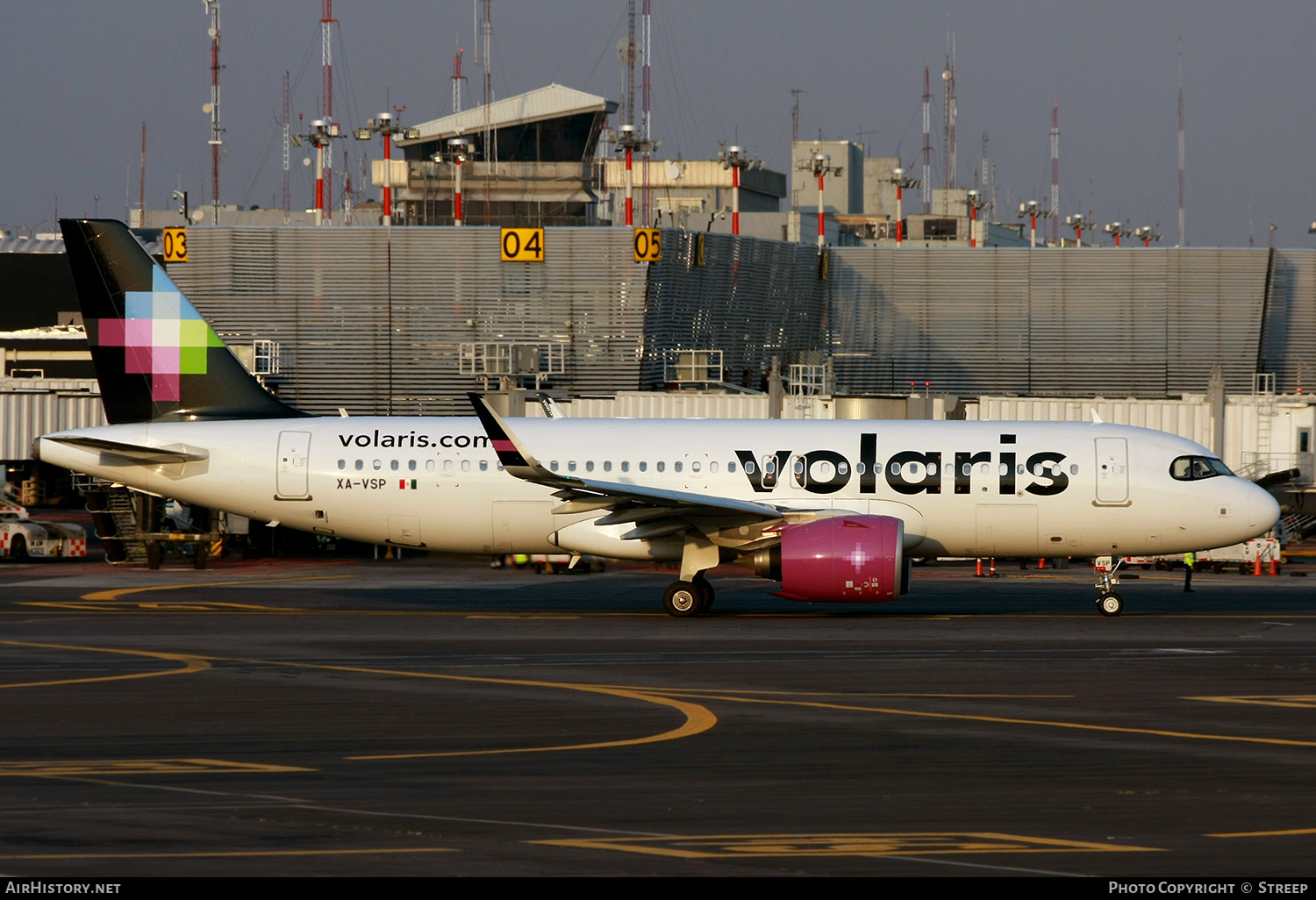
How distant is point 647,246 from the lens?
5994 cm

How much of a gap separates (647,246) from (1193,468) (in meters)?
33.5

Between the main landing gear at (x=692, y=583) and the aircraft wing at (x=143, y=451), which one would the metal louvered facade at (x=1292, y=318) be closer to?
the main landing gear at (x=692, y=583)

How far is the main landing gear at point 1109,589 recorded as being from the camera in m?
29.4

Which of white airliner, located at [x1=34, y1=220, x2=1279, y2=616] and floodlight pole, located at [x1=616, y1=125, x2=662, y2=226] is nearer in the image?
white airliner, located at [x1=34, y1=220, x2=1279, y2=616]

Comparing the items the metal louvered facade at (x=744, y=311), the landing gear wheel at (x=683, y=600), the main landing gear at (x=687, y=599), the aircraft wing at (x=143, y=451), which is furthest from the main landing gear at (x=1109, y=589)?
the metal louvered facade at (x=744, y=311)

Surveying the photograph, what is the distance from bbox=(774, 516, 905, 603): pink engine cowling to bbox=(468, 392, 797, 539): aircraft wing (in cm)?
115

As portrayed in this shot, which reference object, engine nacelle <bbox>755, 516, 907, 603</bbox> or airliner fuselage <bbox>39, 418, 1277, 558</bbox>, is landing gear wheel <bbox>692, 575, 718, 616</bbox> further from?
engine nacelle <bbox>755, 516, 907, 603</bbox>

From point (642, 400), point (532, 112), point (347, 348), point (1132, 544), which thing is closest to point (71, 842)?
point (1132, 544)

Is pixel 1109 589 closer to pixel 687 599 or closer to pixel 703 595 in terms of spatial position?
pixel 703 595

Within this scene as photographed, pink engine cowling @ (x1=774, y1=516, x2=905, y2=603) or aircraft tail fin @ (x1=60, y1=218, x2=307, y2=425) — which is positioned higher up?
aircraft tail fin @ (x1=60, y1=218, x2=307, y2=425)

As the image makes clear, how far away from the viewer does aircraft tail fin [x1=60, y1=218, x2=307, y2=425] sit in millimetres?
31203

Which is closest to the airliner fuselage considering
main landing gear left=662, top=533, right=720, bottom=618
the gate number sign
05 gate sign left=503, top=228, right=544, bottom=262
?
main landing gear left=662, top=533, right=720, bottom=618

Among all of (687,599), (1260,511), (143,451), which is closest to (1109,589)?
(1260,511)

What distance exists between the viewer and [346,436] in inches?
1188
